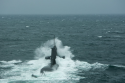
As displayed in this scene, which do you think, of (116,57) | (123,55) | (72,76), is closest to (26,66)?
(72,76)

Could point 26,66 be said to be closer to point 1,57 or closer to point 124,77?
point 1,57

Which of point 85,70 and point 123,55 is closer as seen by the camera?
point 85,70

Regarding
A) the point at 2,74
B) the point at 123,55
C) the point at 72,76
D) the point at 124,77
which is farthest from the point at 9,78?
the point at 123,55

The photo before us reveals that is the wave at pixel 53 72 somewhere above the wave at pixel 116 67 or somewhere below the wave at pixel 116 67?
above

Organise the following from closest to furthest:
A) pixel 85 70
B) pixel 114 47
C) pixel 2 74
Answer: pixel 2 74, pixel 85 70, pixel 114 47

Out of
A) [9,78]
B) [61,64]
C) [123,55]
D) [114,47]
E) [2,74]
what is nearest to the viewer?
[9,78]

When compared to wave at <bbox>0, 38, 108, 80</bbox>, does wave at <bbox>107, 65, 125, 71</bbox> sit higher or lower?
lower

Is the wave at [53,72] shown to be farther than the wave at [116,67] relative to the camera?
No

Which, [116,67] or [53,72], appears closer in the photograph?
[53,72]

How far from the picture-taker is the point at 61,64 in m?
58.9

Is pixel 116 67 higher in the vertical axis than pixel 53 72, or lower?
lower

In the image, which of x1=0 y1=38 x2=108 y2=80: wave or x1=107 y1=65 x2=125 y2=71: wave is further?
x1=107 y1=65 x2=125 y2=71: wave

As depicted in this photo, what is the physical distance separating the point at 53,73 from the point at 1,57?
30317 mm

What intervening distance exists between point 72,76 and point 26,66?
16.4 metres
